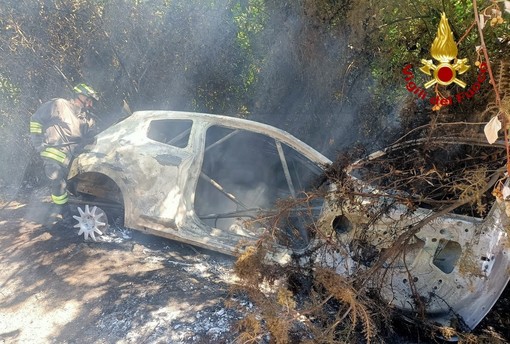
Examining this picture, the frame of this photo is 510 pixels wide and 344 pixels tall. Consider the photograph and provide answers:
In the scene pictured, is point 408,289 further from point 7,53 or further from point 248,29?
point 7,53

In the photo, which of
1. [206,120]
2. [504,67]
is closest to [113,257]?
[206,120]

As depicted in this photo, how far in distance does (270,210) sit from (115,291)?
1.65 meters

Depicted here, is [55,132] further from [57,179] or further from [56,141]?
[57,179]

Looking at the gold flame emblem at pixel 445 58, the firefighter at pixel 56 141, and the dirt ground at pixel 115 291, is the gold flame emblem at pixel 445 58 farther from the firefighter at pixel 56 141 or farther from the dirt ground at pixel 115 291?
the firefighter at pixel 56 141

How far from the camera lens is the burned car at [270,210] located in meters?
2.82

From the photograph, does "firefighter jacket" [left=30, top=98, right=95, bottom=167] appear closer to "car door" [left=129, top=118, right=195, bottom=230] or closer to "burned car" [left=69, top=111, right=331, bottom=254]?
"burned car" [left=69, top=111, right=331, bottom=254]

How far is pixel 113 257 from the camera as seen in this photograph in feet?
12.6

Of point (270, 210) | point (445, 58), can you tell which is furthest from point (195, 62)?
point (445, 58)

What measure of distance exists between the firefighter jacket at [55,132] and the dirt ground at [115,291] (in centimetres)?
96

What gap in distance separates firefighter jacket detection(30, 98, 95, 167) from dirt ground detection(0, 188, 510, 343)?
960 millimetres

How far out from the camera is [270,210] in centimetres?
346

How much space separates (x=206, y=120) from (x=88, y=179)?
1.60 m

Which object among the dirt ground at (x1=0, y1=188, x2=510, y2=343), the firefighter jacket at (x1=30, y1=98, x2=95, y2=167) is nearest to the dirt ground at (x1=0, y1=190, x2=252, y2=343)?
the dirt ground at (x1=0, y1=188, x2=510, y2=343)

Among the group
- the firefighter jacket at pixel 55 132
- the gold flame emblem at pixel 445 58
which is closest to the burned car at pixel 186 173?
the firefighter jacket at pixel 55 132
